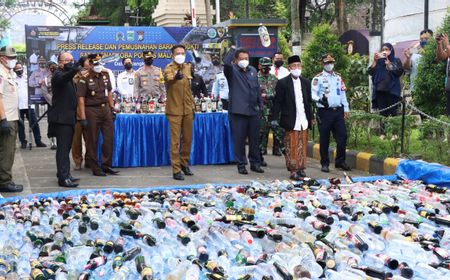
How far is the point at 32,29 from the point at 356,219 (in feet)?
31.6

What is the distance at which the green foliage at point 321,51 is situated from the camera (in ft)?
45.1

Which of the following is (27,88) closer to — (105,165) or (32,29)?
(32,29)

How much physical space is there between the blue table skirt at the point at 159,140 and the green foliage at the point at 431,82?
11.1 ft

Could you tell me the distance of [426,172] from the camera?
759cm

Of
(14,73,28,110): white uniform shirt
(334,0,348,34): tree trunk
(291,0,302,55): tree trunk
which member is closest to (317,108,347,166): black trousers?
(291,0,302,55): tree trunk

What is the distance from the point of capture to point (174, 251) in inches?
185

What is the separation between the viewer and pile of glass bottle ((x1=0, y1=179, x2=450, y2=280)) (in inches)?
167

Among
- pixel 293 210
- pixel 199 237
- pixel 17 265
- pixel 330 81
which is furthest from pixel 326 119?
pixel 17 265

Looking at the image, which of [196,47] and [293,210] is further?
[196,47]

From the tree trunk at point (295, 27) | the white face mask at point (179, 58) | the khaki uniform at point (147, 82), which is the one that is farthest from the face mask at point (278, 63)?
the white face mask at point (179, 58)

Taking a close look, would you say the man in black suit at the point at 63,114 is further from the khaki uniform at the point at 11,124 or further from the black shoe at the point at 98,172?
the black shoe at the point at 98,172

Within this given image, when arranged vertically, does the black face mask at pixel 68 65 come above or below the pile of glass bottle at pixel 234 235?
above

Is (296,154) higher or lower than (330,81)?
lower

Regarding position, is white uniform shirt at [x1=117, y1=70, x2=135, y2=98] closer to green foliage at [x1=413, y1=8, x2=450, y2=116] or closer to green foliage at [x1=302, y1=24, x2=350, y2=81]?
green foliage at [x1=302, y1=24, x2=350, y2=81]
